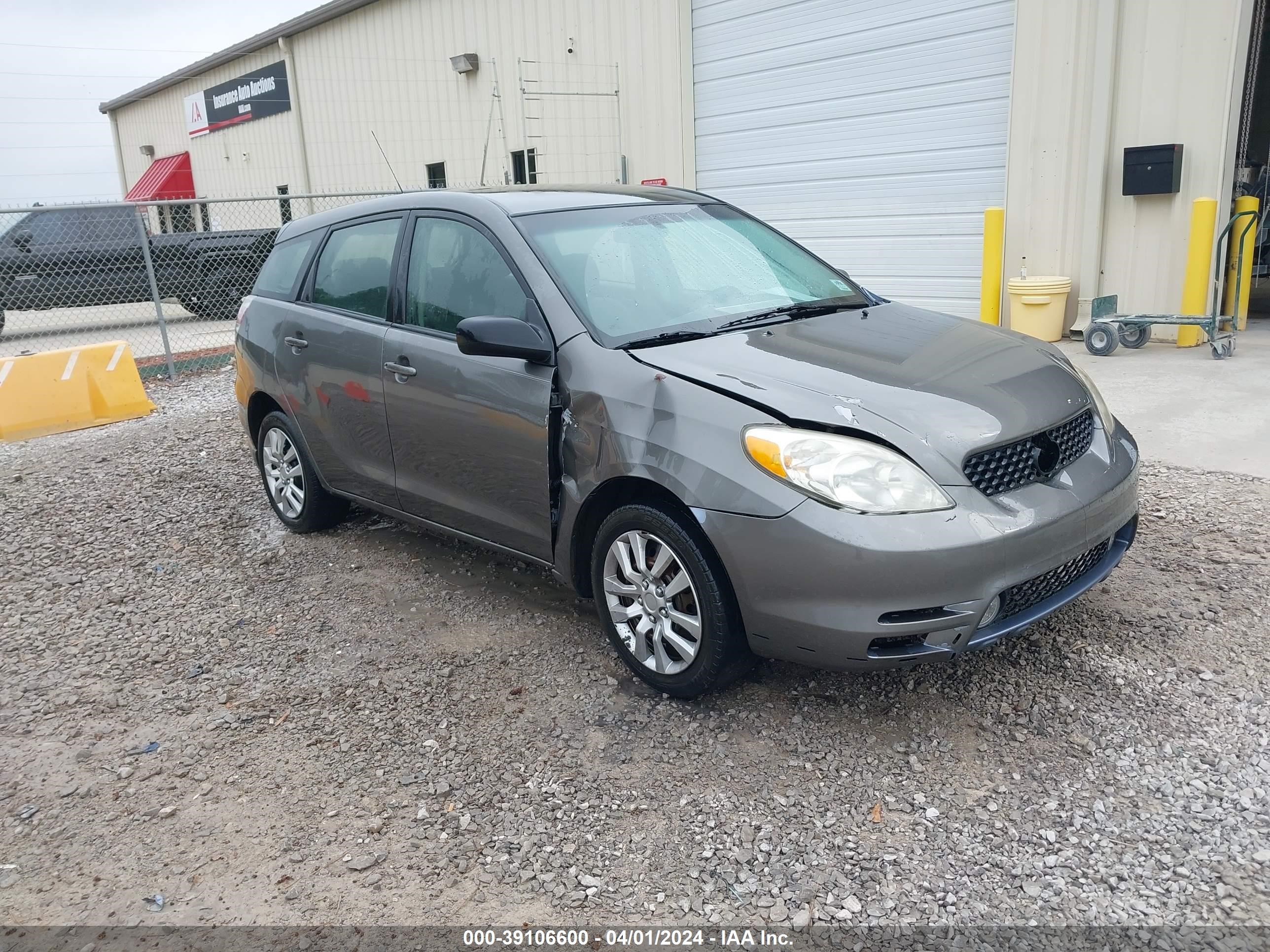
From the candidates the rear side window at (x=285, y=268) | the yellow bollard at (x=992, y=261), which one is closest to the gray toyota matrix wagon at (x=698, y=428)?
the rear side window at (x=285, y=268)

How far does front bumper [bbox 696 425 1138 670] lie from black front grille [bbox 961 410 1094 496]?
0.13 feet

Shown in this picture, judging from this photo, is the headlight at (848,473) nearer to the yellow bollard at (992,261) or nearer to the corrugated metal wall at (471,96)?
the yellow bollard at (992,261)

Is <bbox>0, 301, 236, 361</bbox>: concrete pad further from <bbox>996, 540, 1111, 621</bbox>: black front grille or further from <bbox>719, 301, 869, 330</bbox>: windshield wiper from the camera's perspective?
<bbox>996, 540, 1111, 621</bbox>: black front grille

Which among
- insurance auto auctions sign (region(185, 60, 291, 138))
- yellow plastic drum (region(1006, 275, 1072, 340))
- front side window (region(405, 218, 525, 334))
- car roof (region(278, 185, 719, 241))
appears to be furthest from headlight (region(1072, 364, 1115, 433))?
insurance auto auctions sign (region(185, 60, 291, 138))

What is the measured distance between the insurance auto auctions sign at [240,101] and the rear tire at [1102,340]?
17.8 m

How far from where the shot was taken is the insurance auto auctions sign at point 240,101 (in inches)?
843

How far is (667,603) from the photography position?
336 cm

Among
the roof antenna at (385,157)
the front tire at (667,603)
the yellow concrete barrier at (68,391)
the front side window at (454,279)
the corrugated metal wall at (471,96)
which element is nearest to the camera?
the front tire at (667,603)

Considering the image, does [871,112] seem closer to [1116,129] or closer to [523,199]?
[1116,129]

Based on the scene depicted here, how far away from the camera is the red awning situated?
1051 inches

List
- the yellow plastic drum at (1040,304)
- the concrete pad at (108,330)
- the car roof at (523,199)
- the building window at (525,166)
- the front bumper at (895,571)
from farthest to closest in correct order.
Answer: the building window at (525,166) → the concrete pad at (108,330) → the yellow plastic drum at (1040,304) → the car roof at (523,199) → the front bumper at (895,571)

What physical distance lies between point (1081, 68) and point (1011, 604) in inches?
299

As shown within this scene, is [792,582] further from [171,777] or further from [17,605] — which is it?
[17,605]

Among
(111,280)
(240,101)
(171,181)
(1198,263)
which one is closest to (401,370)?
(1198,263)
